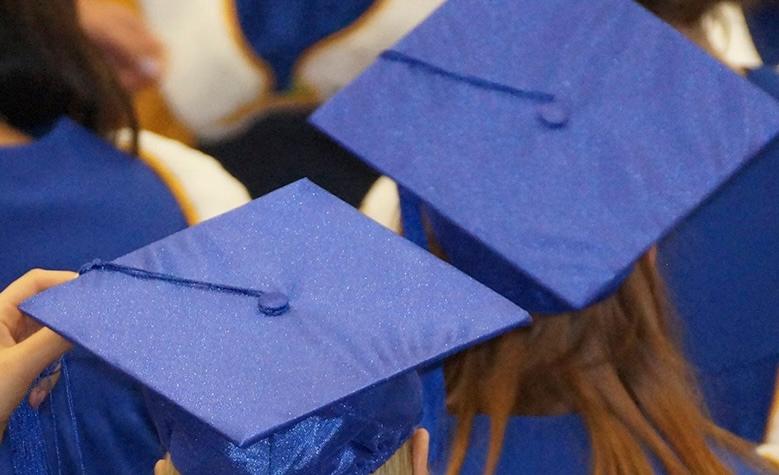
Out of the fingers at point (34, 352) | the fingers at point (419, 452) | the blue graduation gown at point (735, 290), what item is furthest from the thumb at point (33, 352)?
the blue graduation gown at point (735, 290)

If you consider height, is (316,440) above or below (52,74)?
above

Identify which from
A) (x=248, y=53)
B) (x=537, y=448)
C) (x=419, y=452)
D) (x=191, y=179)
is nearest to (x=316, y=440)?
(x=419, y=452)

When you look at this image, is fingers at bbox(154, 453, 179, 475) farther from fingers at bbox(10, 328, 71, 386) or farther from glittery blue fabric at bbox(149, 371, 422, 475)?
fingers at bbox(10, 328, 71, 386)

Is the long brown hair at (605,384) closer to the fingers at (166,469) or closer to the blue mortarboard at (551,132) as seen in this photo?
the blue mortarboard at (551,132)

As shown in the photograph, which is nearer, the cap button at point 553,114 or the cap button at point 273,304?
the cap button at point 273,304

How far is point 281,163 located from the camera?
2.65 meters

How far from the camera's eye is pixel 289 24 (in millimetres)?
2371

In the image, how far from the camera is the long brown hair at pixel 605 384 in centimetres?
119

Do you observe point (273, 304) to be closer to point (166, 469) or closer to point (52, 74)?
point (166, 469)

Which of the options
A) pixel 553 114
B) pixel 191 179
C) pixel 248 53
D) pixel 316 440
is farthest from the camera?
pixel 248 53

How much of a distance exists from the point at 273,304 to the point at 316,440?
128 millimetres

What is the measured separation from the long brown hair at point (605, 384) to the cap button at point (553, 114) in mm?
173

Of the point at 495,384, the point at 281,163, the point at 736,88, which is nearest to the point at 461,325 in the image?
the point at 495,384

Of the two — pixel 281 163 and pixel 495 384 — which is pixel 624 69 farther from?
pixel 281 163
